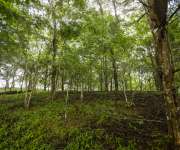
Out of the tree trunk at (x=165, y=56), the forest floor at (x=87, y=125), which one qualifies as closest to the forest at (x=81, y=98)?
the forest floor at (x=87, y=125)

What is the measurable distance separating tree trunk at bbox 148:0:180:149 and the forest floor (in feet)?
9.65

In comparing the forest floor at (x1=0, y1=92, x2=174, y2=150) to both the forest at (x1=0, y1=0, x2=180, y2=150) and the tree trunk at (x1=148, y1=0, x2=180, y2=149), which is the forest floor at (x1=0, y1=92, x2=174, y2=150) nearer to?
the forest at (x1=0, y1=0, x2=180, y2=150)

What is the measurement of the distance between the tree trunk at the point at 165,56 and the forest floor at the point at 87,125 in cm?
294

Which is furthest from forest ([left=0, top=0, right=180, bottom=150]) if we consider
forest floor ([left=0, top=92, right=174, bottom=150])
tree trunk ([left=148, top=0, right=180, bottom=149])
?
tree trunk ([left=148, top=0, right=180, bottom=149])

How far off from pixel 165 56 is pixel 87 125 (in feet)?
21.3

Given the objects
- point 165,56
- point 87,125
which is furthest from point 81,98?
point 165,56

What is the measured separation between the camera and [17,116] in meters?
11.3

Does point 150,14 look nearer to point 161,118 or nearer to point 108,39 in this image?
point 161,118

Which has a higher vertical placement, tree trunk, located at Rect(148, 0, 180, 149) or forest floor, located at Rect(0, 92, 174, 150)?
tree trunk, located at Rect(148, 0, 180, 149)

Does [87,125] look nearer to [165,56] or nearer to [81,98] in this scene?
[81,98]

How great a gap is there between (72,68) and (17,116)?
4.28 metres

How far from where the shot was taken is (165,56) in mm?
3619

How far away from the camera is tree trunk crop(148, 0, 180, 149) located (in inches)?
138

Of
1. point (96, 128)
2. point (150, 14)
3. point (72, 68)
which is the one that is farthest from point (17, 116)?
point (150, 14)
